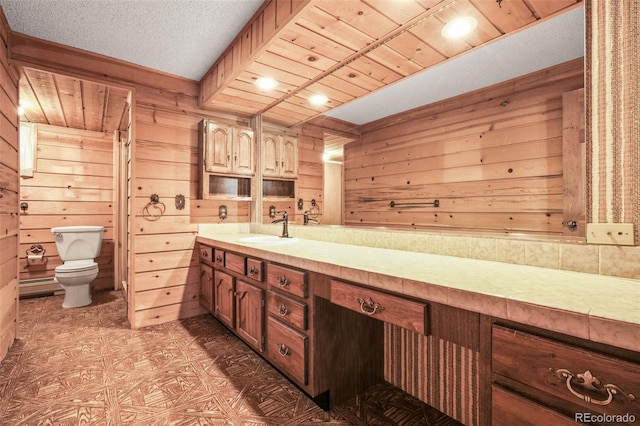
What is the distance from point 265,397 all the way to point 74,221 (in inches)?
150

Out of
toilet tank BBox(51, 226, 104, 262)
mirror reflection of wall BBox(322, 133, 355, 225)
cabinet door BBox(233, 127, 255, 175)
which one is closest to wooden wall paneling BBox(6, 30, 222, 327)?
cabinet door BBox(233, 127, 255, 175)

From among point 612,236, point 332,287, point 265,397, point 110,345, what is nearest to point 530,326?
point 612,236

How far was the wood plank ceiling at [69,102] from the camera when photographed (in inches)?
104

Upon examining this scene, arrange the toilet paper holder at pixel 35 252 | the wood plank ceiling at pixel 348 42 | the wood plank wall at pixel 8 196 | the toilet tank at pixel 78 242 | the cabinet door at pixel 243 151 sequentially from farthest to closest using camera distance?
the toilet paper holder at pixel 35 252 < the toilet tank at pixel 78 242 < the cabinet door at pixel 243 151 < the wood plank wall at pixel 8 196 < the wood plank ceiling at pixel 348 42

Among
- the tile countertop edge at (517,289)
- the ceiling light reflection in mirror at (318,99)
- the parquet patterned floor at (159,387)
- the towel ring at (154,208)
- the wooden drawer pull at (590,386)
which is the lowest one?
the parquet patterned floor at (159,387)

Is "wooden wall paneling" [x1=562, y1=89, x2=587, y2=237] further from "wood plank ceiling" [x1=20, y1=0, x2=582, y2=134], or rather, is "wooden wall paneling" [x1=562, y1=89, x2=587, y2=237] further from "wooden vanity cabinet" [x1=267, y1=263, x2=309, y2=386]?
"wooden vanity cabinet" [x1=267, y1=263, x2=309, y2=386]

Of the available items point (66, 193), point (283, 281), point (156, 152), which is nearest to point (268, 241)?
point (283, 281)

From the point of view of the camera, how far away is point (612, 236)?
3.27ft

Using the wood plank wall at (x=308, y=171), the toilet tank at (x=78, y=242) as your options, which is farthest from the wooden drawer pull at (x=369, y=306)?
the toilet tank at (x=78, y=242)

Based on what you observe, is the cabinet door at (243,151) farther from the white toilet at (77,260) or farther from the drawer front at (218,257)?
the white toilet at (77,260)

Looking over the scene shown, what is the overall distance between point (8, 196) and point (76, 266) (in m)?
1.41

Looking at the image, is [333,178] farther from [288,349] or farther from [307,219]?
[288,349]

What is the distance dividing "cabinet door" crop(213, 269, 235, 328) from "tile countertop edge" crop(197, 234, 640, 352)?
1055 mm

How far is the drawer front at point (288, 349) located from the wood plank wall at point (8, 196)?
1896 mm
